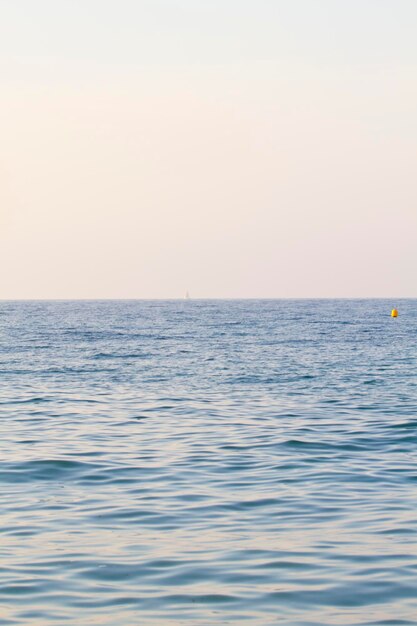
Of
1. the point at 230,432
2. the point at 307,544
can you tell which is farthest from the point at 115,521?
the point at 230,432

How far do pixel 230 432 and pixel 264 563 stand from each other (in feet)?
35.4

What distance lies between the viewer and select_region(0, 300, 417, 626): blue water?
988cm

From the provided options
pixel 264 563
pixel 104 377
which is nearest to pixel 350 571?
pixel 264 563

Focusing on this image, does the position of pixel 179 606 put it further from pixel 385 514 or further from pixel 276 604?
pixel 385 514

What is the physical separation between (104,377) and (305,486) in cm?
2093

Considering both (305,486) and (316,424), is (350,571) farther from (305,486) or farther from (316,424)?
(316,424)

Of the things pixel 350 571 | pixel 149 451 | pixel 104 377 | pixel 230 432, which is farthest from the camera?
pixel 104 377

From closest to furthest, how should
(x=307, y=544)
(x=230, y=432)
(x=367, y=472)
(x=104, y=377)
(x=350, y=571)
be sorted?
1. (x=350, y=571)
2. (x=307, y=544)
3. (x=367, y=472)
4. (x=230, y=432)
5. (x=104, y=377)

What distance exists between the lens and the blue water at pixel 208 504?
9.88 metres

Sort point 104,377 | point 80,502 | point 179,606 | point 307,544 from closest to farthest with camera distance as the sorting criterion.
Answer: point 179,606
point 307,544
point 80,502
point 104,377

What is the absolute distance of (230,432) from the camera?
21828mm

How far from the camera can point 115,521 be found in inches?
516

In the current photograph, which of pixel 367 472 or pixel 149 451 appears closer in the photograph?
pixel 367 472

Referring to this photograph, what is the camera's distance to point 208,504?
46.6 ft
